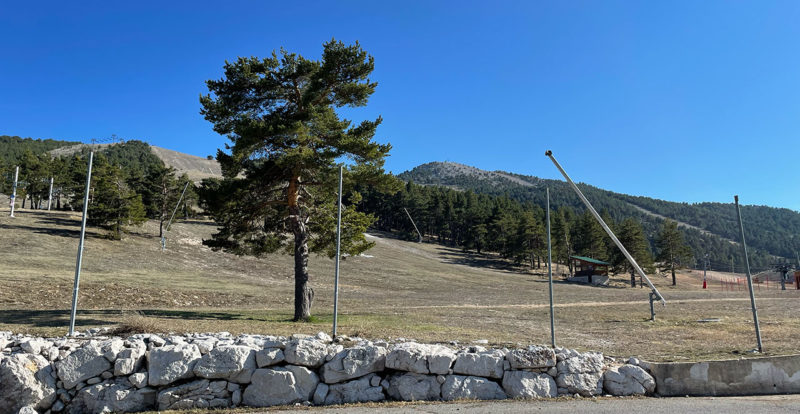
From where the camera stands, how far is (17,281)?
26938 millimetres

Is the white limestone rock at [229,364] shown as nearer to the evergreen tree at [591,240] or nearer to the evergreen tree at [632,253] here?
the evergreen tree at [632,253]

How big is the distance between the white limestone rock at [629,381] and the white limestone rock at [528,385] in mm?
1197

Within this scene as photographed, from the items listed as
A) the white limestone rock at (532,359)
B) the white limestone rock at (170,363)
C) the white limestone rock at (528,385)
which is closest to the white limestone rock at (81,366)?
the white limestone rock at (170,363)

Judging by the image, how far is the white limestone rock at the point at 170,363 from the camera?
9109 mm

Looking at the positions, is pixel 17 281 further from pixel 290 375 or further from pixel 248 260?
pixel 248 260

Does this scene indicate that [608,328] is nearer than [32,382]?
No

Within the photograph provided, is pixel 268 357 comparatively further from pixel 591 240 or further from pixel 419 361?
pixel 591 240

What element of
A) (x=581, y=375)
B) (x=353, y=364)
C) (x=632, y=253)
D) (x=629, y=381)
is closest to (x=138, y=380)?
(x=353, y=364)

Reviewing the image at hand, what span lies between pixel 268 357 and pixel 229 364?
0.77m

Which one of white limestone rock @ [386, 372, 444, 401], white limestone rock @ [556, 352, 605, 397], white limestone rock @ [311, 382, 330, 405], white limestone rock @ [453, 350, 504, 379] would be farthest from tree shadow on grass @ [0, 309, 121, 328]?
white limestone rock @ [556, 352, 605, 397]

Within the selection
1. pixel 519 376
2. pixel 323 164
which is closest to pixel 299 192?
pixel 323 164

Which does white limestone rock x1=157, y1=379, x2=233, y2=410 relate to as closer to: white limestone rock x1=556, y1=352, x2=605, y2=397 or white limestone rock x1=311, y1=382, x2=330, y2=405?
white limestone rock x1=311, y1=382, x2=330, y2=405

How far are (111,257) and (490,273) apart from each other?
5586 centimetres

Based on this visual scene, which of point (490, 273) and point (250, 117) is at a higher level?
point (250, 117)
